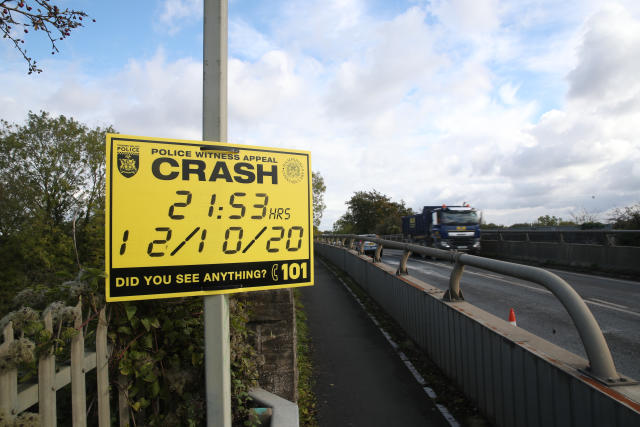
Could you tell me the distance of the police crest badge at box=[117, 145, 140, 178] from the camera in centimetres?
212

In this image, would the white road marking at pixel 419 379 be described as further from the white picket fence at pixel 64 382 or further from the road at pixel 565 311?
the white picket fence at pixel 64 382

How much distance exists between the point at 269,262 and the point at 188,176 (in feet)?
2.40

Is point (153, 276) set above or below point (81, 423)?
above

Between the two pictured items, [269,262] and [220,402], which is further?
[269,262]

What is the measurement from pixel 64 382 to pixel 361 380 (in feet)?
11.8

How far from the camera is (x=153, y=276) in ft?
7.04

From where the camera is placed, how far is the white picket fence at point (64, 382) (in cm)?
173

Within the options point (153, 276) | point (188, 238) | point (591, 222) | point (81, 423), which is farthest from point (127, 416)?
point (591, 222)

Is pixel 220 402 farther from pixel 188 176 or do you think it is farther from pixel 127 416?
pixel 188 176

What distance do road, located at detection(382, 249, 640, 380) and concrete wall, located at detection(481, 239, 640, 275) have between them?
1.09m

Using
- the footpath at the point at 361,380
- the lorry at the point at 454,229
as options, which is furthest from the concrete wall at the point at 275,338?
the lorry at the point at 454,229

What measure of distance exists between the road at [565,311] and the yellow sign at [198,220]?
5.01m

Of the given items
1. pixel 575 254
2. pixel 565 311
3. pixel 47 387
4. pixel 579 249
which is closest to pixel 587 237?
pixel 579 249

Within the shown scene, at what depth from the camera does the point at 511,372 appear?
3016 mm
